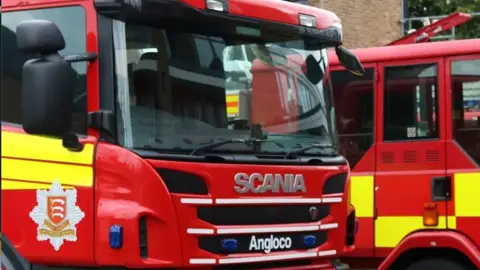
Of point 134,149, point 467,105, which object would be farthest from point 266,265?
point 467,105

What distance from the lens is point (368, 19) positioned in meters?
17.2

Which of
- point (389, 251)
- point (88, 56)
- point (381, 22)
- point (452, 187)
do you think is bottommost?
Result: point (389, 251)

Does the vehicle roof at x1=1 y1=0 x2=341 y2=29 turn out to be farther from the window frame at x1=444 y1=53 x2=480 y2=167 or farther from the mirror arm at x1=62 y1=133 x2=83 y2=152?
the window frame at x1=444 y1=53 x2=480 y2=167

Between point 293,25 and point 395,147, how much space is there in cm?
185

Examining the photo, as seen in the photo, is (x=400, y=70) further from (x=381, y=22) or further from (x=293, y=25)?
(x=381, y=22)

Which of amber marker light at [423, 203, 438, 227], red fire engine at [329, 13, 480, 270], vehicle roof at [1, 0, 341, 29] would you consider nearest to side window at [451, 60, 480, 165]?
red fire engine at [329, 13, 480, 270]

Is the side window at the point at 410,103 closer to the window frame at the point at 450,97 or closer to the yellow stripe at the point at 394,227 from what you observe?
the window frame at the point at 450,97

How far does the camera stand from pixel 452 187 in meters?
6.71

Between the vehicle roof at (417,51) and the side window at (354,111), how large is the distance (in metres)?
0.14

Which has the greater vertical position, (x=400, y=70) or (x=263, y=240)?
(x=400, y=70)

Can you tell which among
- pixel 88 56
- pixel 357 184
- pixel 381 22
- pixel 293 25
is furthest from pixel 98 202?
pixel 381 22

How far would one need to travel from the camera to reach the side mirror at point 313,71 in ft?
19.4

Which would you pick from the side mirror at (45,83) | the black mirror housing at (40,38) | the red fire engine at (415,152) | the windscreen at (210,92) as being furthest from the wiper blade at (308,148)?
the black mirror housing at (40,38)

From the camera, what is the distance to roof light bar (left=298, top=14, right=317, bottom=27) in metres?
5.88
